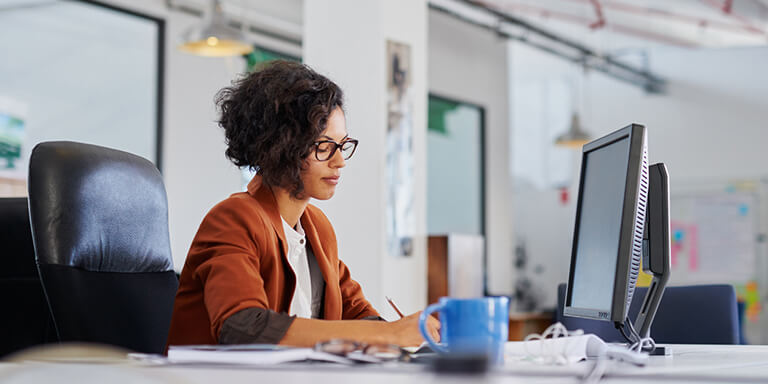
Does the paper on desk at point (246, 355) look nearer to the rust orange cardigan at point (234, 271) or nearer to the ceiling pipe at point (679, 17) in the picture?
the rust orange cardigan at point (234, 271)

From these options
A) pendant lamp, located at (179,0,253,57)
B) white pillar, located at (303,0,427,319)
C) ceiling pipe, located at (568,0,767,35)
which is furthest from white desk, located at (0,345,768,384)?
ceiling pipe, located at (568,0,767,35)

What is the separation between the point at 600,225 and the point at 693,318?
90 cm

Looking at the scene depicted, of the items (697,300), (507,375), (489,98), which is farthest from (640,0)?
(507,375)

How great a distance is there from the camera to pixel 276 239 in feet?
5.66

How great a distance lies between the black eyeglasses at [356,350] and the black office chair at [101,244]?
2.39ft

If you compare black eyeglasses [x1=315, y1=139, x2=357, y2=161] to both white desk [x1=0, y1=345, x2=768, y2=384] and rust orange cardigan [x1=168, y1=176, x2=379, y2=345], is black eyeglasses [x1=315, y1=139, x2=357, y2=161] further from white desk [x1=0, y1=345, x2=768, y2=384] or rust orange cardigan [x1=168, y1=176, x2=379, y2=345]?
white desk [x1=0, y1=345, x2=768, y2=384]

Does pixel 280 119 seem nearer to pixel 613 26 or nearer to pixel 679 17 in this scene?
pixel 679 17

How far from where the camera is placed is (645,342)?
1.66m

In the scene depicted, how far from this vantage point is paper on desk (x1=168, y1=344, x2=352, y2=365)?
1.16 metres

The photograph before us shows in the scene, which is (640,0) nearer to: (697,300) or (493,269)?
(493,269)

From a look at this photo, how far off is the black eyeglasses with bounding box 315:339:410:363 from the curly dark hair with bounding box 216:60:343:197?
641mm

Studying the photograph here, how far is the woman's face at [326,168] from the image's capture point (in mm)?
1839

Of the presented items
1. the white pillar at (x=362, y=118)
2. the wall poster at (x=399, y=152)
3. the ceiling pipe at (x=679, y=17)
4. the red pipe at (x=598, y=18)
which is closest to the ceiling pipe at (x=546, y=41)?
the red pipe at (x=598, y=18)

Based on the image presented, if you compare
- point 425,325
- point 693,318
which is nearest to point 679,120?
point 693,318
